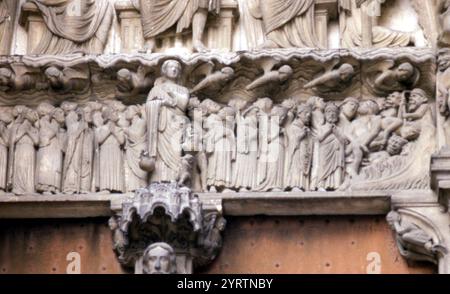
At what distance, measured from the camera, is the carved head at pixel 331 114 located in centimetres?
1484

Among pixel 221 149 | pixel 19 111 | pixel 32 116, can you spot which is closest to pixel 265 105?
pixel 221 149

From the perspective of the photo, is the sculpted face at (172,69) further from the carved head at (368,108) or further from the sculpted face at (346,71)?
the carved head at (368,108)

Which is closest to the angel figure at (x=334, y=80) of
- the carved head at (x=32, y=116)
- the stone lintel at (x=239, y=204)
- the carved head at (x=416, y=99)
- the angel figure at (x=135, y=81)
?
the carved head at (x=416, y=99)

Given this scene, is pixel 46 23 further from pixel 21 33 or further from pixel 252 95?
pixel 252 95

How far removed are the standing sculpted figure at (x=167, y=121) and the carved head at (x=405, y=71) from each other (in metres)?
1.65

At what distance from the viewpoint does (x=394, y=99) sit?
1488 centimetres

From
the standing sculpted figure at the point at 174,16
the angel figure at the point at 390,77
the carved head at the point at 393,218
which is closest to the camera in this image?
the carved head at the point at 393,218

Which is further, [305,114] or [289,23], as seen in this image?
[289,23]

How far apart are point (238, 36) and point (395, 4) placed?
50.2 inches

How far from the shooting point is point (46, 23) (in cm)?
1537

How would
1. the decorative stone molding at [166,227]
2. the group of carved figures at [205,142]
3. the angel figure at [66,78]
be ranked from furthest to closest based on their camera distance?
the angel figure at [66,78], the group of carved figures at [205,142], the decorative stone molding at [166,227]

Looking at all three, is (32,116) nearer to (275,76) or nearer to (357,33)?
(275,76)

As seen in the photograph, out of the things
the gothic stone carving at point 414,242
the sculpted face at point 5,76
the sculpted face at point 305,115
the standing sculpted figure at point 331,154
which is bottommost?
the gothic stone carving at point 414,242

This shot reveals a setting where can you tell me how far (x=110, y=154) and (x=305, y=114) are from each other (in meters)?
1.54
